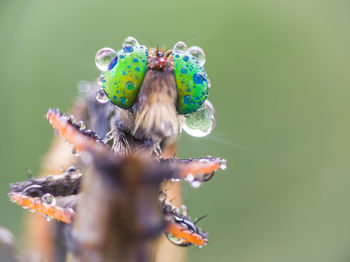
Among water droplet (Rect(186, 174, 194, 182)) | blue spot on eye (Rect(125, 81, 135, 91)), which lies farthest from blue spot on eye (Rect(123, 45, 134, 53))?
water droplet (Rect(186, 174, 194, 182))

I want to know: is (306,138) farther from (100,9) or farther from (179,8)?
(100,9)

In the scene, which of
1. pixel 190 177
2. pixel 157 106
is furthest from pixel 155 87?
pixel 190 177

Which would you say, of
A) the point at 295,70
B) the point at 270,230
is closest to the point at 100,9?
the point at 295,70

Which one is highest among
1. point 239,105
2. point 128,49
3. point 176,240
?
point 239,105

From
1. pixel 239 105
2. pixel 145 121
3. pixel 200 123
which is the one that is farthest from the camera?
pixel 239 105

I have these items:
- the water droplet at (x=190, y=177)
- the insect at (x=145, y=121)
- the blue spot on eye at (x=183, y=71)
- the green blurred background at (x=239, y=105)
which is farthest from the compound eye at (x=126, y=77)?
the green blurred background at (x=239, y=105)

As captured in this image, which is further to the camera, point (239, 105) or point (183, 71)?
point (239, 105)

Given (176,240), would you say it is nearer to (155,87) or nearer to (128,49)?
(155,87)

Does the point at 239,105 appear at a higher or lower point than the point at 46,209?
higher
